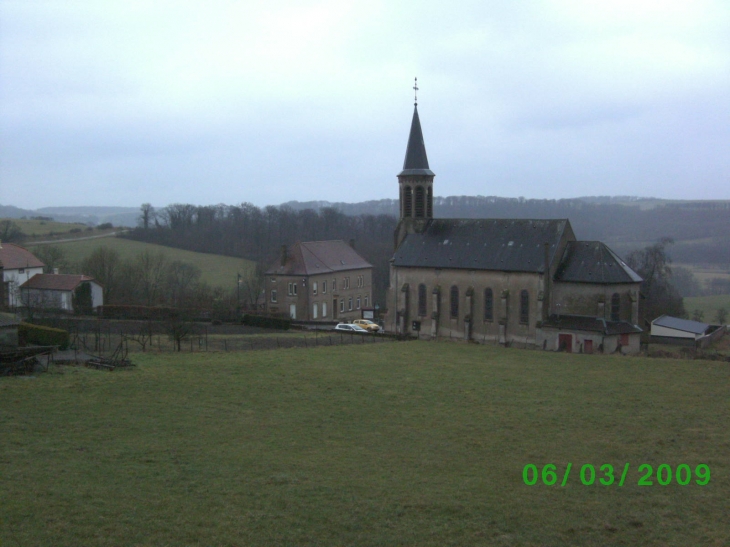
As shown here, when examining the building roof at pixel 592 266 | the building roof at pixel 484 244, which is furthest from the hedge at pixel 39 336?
the building roof at pixel 592 266

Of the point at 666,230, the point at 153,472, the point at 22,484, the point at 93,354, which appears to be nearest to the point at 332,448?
the point at 153,472

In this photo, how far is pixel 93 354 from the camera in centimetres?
2911

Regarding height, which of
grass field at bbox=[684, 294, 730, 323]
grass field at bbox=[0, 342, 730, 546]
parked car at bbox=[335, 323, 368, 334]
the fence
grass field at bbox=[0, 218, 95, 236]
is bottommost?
grass field at bbox=[684, 294, 730, 323]

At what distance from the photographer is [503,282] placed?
143 ft

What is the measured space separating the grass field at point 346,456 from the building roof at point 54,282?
30.3 metres

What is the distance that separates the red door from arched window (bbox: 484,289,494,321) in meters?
5.27

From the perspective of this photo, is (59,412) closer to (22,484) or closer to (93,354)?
(22,484)

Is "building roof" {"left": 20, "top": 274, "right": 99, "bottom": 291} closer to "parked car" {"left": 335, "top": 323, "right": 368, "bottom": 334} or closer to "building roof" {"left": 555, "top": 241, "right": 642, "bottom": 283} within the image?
"parked car" {"left": 335, "top": 323, "right": 368, "bottom": 334}

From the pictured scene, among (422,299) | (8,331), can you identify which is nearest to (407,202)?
(422,299)

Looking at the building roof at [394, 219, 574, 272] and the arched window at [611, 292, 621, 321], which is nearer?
the arched window at [611, 292, 621, 321]

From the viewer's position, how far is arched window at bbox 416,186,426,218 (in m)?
49.7

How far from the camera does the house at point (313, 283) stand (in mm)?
58312

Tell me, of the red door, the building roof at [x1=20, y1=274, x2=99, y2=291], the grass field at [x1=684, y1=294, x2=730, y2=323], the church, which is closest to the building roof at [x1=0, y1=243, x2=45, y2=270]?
the building roof at [x1=20, y1=274, x2=99, y2=291]

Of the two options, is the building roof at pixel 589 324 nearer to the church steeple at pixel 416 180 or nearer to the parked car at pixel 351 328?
the parked car at pixel 351 328
